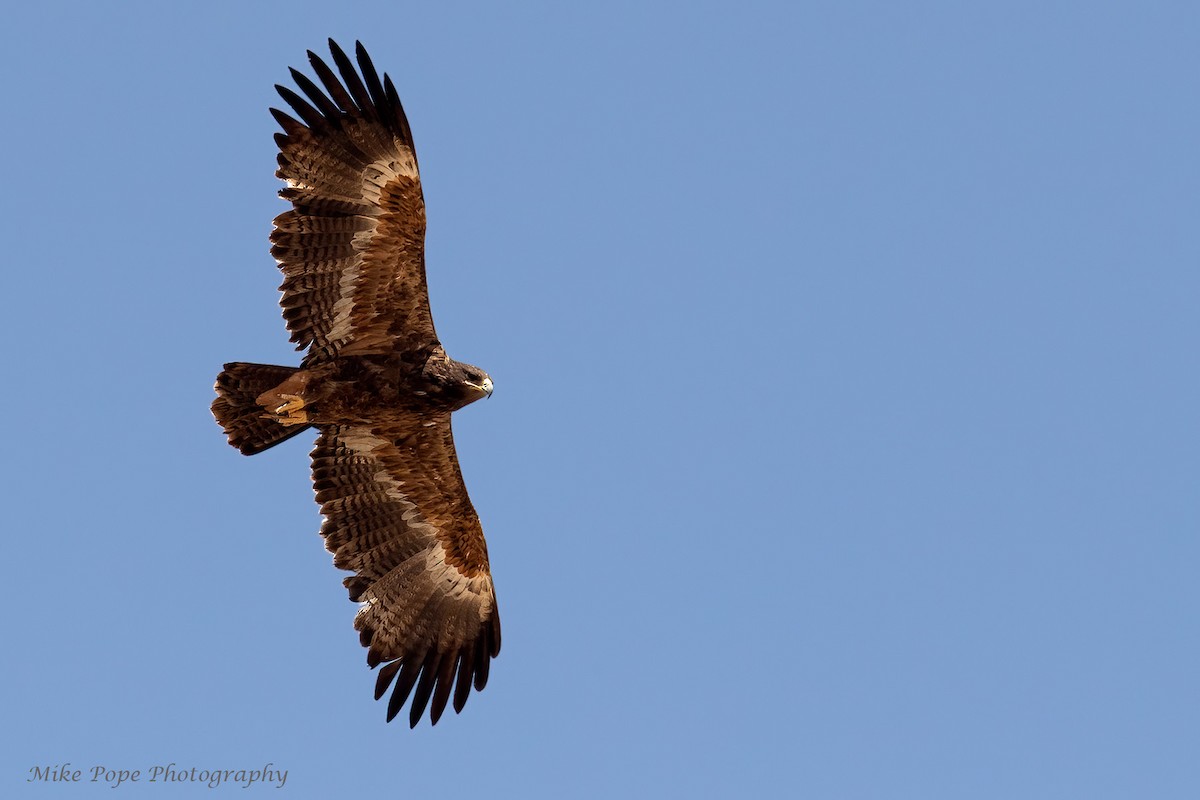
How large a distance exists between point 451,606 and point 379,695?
1155mm

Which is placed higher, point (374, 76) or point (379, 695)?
point (374, 76)

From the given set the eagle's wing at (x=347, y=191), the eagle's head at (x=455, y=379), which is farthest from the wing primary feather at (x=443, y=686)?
the eagle's wing at (x=347, y=191)

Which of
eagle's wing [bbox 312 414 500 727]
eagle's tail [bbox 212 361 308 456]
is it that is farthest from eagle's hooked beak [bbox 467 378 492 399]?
eagle's tail [bbox 212 361 308 456]

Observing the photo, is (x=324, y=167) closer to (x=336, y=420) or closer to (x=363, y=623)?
(x=336, y=420)

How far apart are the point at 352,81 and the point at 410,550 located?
4699mm

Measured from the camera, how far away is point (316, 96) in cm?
1527

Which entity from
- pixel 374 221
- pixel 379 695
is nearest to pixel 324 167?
pixel 374 221

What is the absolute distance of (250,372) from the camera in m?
15.5

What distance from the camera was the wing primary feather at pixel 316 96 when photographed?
1526 cm

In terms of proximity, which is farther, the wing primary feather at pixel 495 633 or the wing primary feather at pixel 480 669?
the wing primary feather at pixel 495 633

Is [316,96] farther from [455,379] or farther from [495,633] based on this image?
[495,633]

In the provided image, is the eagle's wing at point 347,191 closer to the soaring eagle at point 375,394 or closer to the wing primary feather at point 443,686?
the soaring eagle at point 375,394

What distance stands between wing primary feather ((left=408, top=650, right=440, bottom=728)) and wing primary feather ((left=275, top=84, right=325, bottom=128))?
17.4 feet

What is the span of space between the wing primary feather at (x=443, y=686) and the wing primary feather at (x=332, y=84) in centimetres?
546
